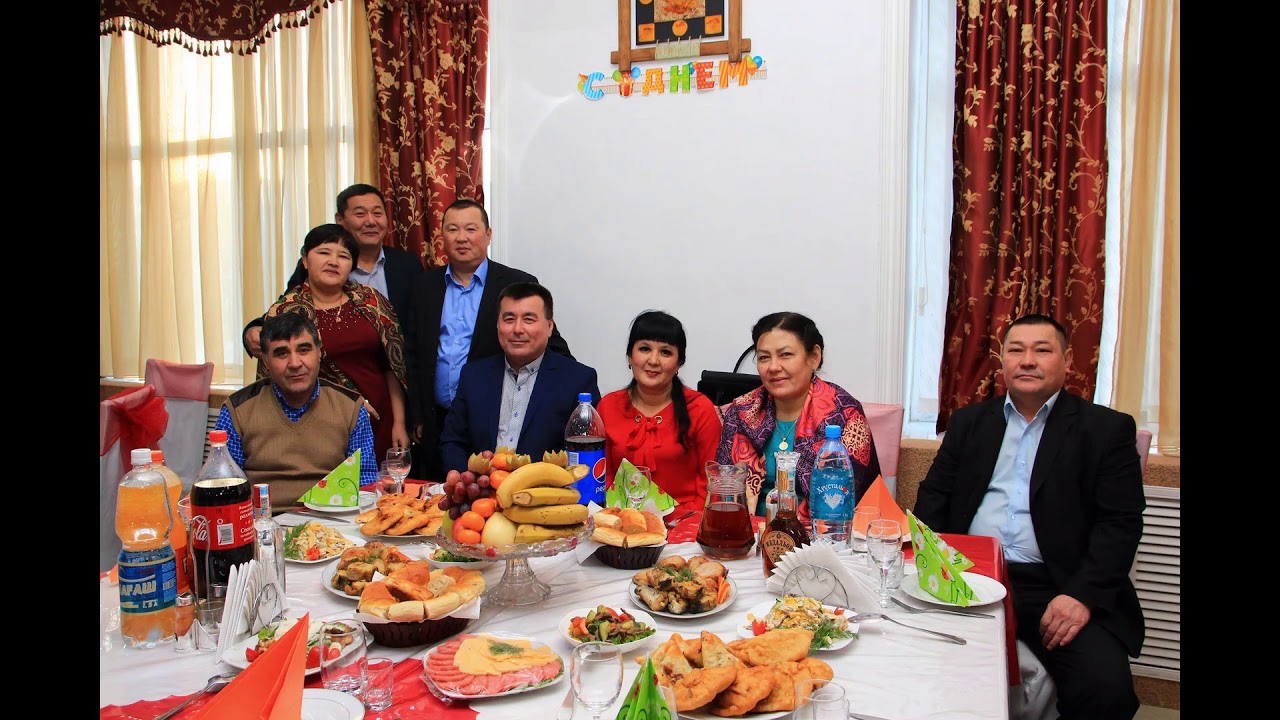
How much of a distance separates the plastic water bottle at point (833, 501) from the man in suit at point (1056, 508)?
0.71m

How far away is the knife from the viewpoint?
1112 mm

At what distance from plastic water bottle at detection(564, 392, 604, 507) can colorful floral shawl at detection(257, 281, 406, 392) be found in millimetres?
1057

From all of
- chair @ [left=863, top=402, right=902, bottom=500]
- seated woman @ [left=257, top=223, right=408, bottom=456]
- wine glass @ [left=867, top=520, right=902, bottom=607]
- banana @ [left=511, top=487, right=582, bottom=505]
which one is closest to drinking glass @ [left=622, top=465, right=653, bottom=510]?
banana @ [left=511, top=487, right=582, bottom=505]

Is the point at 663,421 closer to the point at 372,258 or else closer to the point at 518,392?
the point at 518,392

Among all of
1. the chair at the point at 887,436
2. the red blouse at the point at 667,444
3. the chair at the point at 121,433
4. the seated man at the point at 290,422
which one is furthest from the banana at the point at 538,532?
the chair at the point at 887,436

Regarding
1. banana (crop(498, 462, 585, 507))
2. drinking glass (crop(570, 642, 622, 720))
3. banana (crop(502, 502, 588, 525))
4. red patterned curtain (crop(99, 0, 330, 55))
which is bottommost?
drinking glass (crop(570, 642, 622, 720))

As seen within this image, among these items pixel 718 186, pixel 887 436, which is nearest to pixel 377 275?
pixel 718 186

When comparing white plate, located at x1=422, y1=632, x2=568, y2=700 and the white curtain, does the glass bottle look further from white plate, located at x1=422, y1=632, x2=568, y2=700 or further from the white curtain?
Result: the white curtain

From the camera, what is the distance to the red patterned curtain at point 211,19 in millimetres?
4051

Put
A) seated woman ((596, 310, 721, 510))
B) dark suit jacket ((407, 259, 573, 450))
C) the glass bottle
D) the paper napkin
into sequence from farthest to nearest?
dark suit jacket ((407, 259, 573, 450)), seated woman ((596, 310, 721, 510)), the glass bottle, the paper napkin

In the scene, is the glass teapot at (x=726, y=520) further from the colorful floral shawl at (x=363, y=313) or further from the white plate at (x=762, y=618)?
the colorful floral shawl at (x=363, y=313)

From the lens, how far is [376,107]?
3918 mm

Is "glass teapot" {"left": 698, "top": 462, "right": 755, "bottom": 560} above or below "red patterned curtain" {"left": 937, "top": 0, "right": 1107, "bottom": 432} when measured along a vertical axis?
below

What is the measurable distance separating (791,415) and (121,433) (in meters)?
2.21
